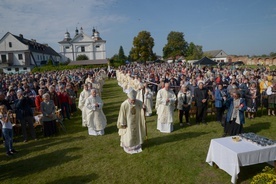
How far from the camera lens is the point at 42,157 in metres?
6.95

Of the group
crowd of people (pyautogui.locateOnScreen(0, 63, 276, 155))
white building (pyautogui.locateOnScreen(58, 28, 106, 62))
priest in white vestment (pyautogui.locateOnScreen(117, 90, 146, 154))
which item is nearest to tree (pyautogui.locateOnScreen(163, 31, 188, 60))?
white building (pyautogui.locateOnScreen(58, 28, 106, 62))

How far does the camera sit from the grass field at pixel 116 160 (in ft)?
18.1

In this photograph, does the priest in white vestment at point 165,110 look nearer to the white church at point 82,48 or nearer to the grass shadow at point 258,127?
the grass shadow at point 258,127

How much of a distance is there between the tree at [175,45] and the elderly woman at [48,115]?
227 ft

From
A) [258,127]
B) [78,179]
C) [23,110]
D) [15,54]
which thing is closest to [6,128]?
[23,110]

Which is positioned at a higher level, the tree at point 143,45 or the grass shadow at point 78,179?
the tree at point 143,45

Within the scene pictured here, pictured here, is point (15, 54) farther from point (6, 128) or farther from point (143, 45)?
point (6, 128)

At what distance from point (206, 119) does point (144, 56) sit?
54.0 meters

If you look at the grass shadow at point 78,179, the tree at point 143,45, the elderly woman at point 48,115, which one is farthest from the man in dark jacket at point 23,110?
the tree at point 143,45

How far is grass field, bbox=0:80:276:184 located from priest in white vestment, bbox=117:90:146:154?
1.08 feet

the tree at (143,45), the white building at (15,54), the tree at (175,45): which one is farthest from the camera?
the tree at (175,45)

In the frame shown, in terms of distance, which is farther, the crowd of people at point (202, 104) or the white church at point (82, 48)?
the white church at point (82, 48)

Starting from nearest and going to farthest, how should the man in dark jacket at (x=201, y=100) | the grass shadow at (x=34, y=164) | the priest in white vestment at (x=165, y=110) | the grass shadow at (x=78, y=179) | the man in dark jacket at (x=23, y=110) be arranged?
1. the grass shadow at (x=78, y=179)
2. the grass shadow at (x=34, y=164)
3. the man in dark jacket at (x=23, y=110)
4. the priest in white vestment at (x=165, y=110)
5. the man in dark jacket at (x=201, y=100)

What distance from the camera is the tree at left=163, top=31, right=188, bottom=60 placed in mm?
75375
